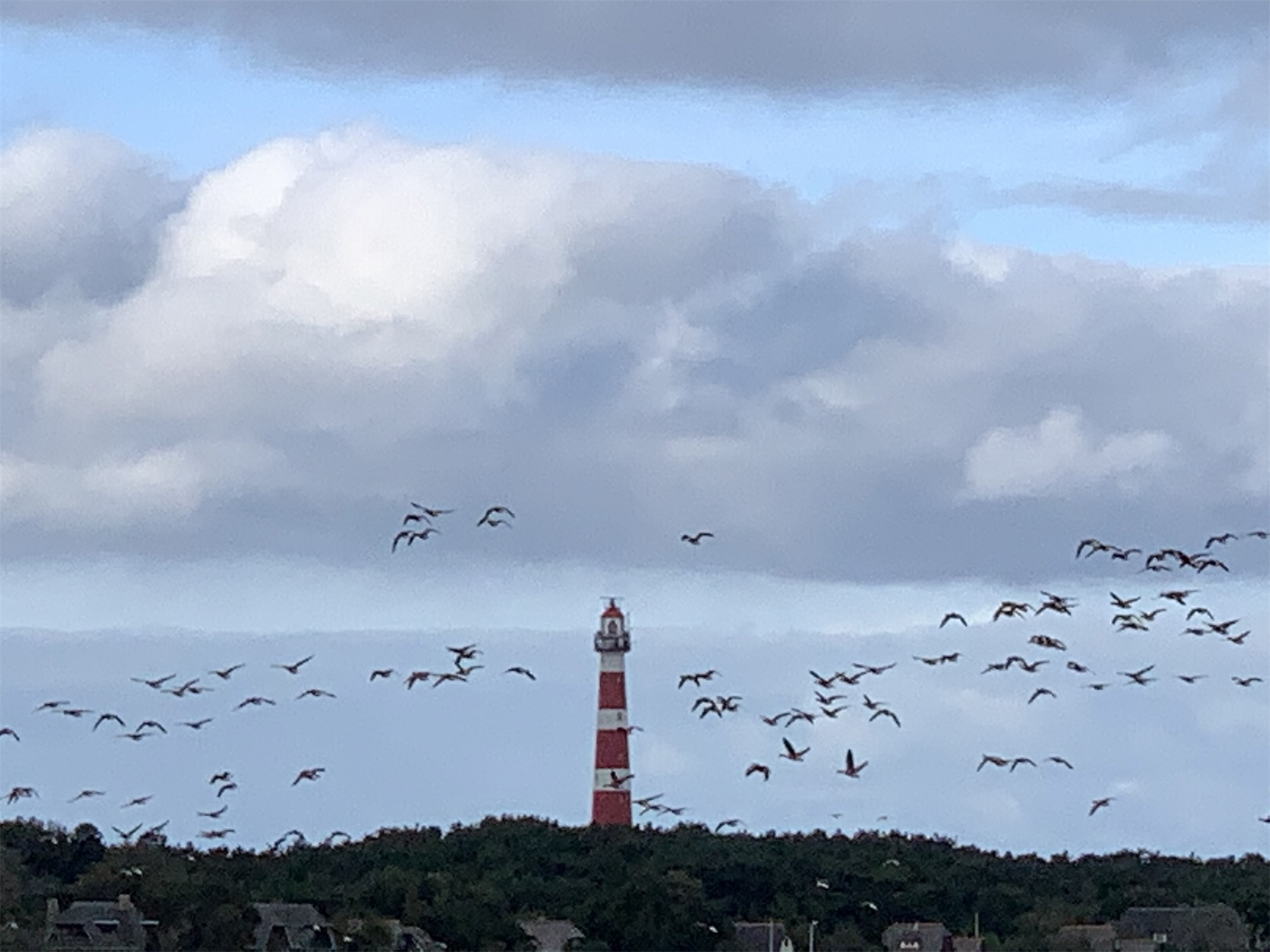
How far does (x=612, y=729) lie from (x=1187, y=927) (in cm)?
3270

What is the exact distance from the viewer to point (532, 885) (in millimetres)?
162750

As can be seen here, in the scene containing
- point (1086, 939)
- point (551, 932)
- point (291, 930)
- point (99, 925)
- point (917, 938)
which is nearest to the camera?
point (99, 925)

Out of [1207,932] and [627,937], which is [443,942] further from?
[1207,932]

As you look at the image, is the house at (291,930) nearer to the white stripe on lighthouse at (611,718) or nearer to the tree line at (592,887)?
the tree line at (592,887)

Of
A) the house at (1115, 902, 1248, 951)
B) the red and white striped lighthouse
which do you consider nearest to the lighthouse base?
the red and white striped lighthouse

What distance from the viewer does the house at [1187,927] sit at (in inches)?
6014

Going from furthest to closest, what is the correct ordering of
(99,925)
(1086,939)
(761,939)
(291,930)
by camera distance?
(1086,939)
(761,939)
(291,930)
(99,925)

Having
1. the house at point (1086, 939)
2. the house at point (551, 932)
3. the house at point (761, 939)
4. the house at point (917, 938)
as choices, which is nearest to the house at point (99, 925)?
the house at point (551, 932)

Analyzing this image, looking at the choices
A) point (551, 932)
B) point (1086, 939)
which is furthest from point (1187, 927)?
point (551, 932)

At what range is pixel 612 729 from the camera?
148500mm

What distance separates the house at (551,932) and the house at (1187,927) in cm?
3032

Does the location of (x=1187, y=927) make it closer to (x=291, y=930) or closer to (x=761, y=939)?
(x=761, y=939)

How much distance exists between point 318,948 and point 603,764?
21.2 m

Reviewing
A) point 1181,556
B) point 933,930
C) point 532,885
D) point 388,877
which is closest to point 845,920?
point 933,930
